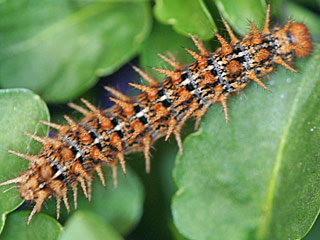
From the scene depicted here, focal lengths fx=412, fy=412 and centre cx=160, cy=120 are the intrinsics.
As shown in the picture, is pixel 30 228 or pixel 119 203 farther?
pixel 119 203

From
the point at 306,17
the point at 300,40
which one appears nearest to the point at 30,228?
the point at 300,40

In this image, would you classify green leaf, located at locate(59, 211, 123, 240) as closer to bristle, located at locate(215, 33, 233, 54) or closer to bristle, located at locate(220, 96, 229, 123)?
bristle, located at locate(220, 96, 229, 123)

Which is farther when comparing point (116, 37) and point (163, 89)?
point (116, 37)

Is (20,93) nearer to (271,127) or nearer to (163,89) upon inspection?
(163,89)

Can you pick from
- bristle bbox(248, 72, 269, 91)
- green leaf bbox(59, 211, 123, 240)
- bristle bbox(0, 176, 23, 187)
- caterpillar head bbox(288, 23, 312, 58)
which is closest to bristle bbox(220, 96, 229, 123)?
bristle bbox(248, 72, 269, 91)

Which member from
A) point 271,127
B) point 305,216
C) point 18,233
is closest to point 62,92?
point 18,233

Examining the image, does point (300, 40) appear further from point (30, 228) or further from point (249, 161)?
point (30, 228)
